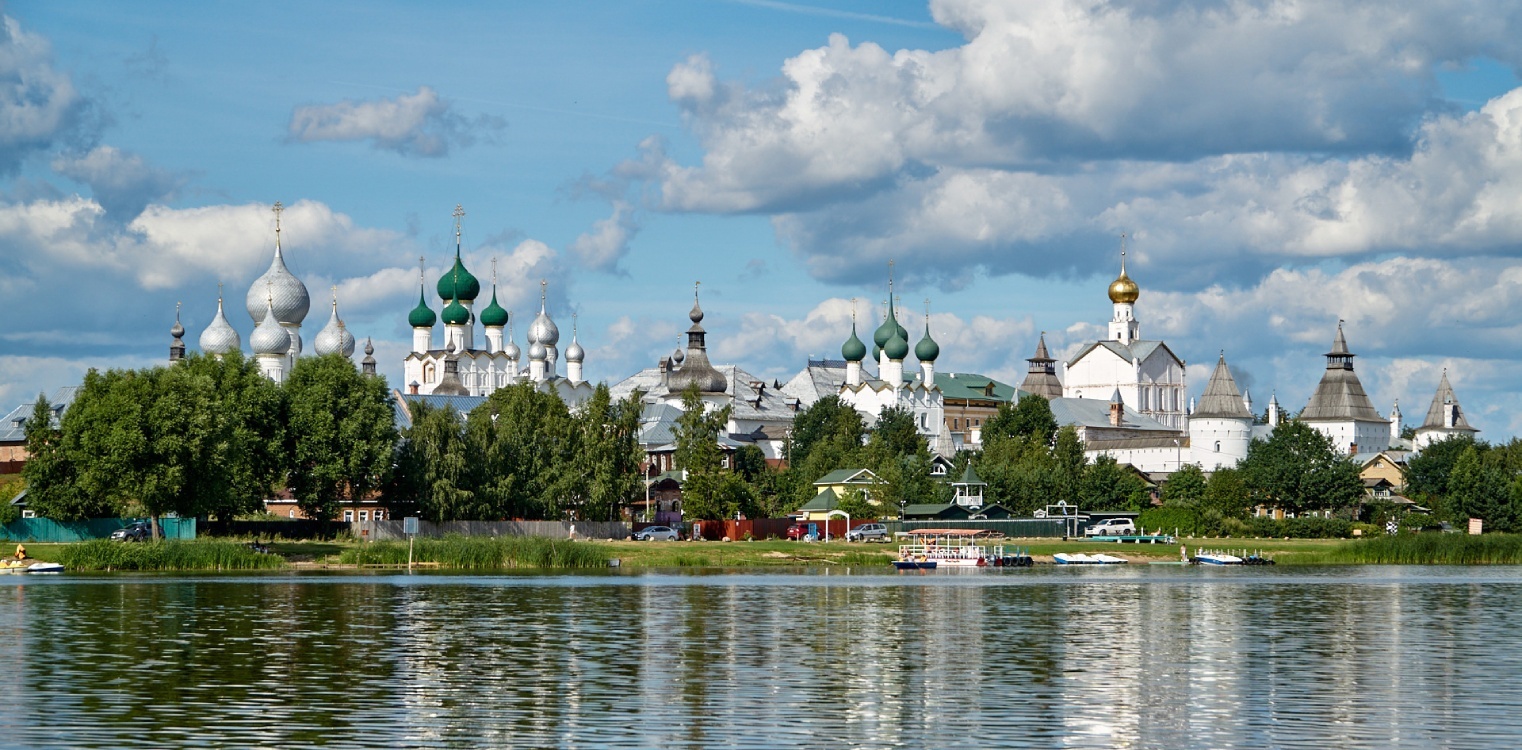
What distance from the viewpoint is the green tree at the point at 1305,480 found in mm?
115438

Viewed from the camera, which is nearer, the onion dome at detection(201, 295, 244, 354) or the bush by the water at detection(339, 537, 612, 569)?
the bush by the water at detection(339, 537, 612, 569)

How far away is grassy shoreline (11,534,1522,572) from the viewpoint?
2702 inches

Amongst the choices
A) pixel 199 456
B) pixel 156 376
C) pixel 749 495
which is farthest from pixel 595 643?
pixel 749 495

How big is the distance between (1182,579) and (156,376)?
3882cm

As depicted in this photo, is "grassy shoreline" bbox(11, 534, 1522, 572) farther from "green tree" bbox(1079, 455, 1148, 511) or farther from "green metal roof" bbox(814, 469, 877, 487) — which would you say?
"green tree" bbox(1079, 455, 1148, 511)

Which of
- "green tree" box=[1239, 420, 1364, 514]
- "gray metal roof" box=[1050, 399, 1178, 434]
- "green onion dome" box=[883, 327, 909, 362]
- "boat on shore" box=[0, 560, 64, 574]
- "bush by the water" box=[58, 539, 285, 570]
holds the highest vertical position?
"green onion dome" box=[883, 327, 909, 362]

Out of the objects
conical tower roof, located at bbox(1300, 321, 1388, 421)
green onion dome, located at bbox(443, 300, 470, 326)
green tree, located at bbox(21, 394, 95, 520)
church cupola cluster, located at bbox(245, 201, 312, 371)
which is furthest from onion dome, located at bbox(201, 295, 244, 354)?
conical tower roof, located at bbox(1300, 321, 1388, 421)

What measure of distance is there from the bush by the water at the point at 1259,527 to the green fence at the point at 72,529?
56.5 metres

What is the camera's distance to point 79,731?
77.8 ft

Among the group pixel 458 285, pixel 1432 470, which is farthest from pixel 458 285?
pixel 1432 470

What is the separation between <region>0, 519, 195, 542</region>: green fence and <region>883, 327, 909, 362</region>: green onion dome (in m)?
110

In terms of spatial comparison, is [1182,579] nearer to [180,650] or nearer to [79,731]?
[180,650]

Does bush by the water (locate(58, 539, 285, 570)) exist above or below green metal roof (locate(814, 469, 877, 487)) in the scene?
below

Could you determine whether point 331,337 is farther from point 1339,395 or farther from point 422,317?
point 1339,395
